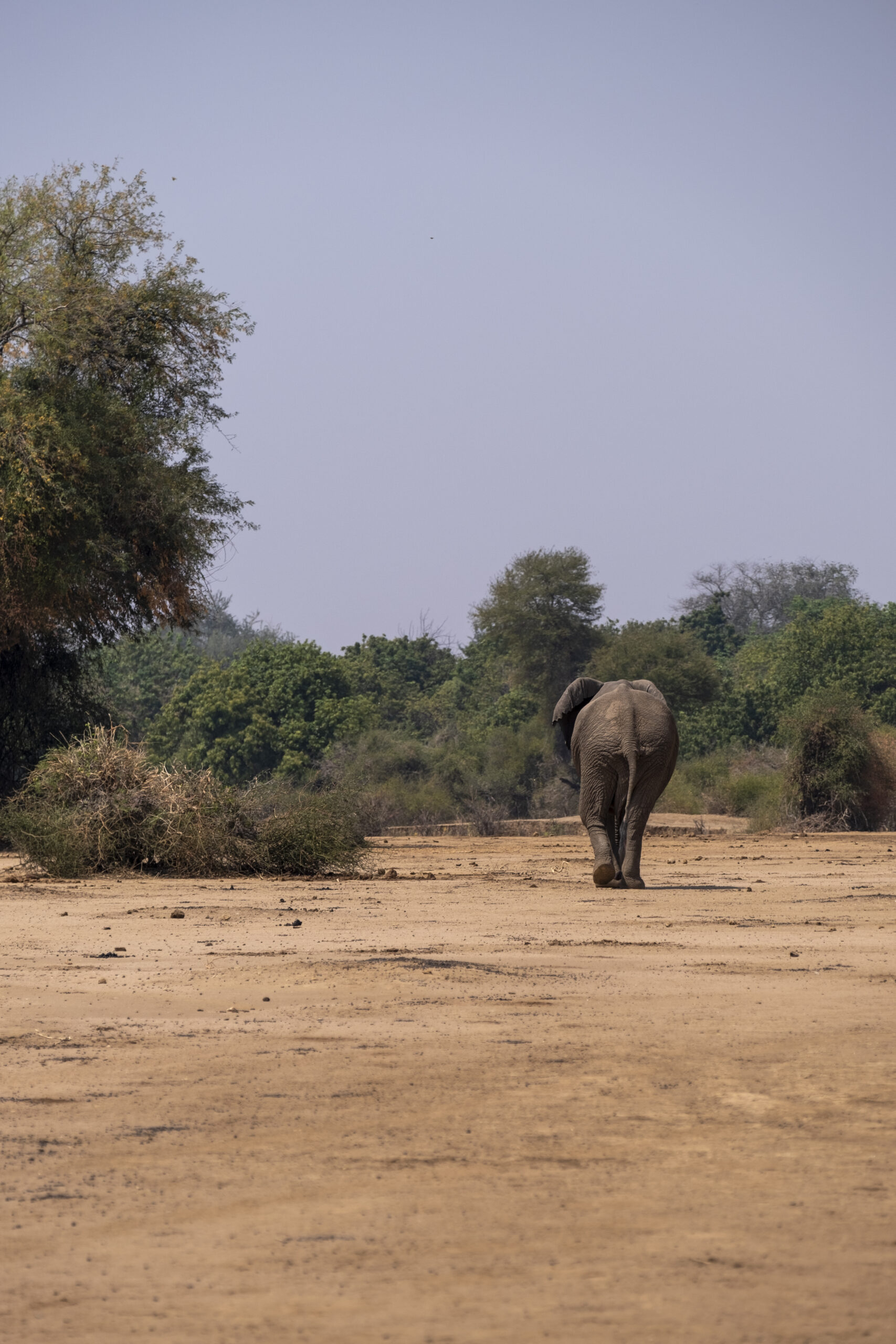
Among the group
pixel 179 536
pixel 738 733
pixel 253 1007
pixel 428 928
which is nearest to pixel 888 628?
pixel 738 733

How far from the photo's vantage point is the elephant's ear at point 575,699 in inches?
572

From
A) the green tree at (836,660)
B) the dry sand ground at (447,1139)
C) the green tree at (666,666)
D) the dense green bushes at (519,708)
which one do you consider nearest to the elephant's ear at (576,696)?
the dry sand ground at (447,1139)

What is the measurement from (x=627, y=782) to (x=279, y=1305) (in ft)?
34.7

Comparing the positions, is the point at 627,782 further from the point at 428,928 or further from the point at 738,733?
the point at 738,733

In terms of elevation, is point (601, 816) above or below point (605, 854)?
above

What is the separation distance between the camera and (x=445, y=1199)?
400 centimetres

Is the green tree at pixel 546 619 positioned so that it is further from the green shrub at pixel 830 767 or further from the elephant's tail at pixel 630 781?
the elephant's tail at pixel 630 781

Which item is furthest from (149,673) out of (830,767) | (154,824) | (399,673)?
(154,824)

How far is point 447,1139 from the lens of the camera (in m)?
4.61

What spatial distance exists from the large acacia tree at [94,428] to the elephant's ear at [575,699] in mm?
7295

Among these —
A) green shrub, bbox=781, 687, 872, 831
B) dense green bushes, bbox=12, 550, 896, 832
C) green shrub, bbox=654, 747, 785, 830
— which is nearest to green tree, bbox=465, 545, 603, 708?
dense green bushes, bbox=12, 550, 896, 832

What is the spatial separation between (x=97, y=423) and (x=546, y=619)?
26511mm

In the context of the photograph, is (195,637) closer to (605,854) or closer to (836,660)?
(836,660)

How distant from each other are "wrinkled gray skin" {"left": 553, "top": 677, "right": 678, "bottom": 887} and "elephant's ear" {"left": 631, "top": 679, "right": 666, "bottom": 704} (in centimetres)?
1
